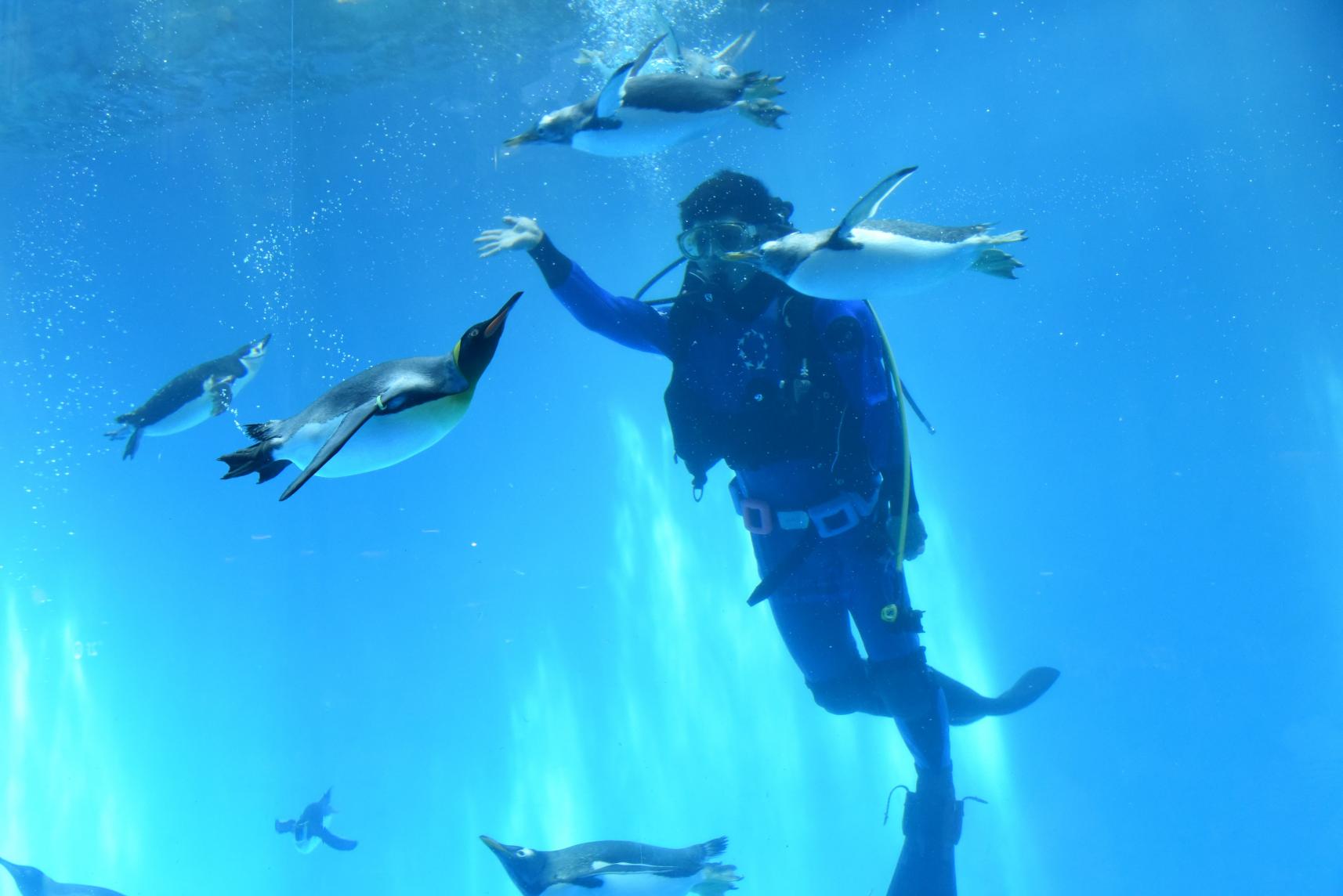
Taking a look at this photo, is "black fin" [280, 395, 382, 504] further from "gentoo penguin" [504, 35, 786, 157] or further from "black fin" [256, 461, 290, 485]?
"gentoo penguin" [504, 35, 786, 157]

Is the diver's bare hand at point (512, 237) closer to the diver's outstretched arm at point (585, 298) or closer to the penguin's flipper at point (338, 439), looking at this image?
the diver's outstretched arm at point (585, 298)

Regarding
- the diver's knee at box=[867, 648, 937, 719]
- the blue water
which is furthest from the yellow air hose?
the blue water

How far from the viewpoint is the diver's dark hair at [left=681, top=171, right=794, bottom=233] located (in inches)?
157

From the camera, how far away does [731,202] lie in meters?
4.00

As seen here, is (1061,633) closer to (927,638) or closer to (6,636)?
(927,638)

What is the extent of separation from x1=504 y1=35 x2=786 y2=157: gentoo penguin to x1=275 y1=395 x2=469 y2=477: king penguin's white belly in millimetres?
1830

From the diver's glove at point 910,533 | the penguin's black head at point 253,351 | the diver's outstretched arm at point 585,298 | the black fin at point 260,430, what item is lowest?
the black fin at point 260,430

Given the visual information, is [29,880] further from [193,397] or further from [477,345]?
[477,345]

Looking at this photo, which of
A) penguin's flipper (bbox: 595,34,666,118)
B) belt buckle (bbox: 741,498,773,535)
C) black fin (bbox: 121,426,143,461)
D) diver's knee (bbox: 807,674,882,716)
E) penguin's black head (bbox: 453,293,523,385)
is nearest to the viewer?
penguin's black head (bbox: 453,293,523,385)

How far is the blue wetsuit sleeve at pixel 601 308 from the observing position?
147 inches

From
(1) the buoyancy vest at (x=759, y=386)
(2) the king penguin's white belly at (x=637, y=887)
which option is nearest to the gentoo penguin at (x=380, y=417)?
(1) the buoyancy vest at (x=759, y=386)

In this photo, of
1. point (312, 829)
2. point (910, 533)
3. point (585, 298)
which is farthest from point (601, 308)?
point (312, 829)

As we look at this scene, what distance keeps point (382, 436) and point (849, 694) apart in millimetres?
3664

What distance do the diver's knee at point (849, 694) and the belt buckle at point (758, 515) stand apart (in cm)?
99
